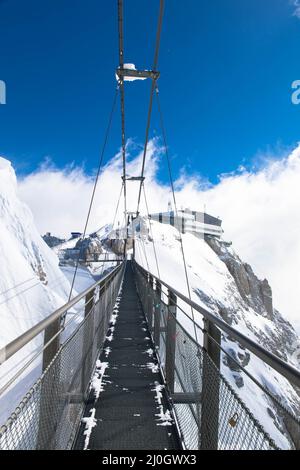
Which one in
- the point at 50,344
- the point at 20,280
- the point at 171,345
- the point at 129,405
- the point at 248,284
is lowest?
the point at 248,284

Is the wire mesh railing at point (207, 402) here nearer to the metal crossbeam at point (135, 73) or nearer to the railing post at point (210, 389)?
the railing post at point (210, 389)

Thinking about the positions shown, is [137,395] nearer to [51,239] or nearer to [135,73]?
[135,73]

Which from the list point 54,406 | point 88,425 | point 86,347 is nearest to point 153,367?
point 86,347

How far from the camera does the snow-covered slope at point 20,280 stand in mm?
11508

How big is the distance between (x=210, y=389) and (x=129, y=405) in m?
1.66

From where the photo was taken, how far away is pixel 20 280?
1694cm

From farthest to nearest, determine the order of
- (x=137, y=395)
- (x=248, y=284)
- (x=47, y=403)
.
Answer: (x=248, y=284) → (x=137, y=395) → (x=47, y=403)

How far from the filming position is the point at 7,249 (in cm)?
1842

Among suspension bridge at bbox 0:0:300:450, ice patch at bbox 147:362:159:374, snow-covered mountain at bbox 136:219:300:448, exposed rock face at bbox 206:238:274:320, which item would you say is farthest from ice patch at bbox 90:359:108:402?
exposed rock face at bbox 206:238:274:320

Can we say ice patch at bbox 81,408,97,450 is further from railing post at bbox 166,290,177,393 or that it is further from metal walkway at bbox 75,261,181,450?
railing post at bbox 166,290,177,393

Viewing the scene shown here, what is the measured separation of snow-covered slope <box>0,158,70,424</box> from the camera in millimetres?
11508

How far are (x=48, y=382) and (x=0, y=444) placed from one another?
0.57 metres

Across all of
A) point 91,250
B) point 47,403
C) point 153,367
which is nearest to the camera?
point 47,403

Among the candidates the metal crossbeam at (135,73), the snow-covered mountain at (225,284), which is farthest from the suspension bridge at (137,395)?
the snow-covered mountain at (225,284)
